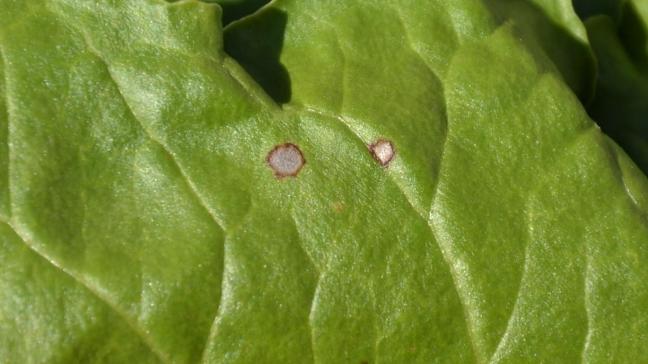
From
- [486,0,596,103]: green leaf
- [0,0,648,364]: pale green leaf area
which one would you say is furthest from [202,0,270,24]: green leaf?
[486,0,596,103]: green leaf

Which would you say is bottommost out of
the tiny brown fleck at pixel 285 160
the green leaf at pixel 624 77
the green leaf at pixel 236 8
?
the green leaf at pixel 624 77

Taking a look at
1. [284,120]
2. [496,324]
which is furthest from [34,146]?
[496,324]

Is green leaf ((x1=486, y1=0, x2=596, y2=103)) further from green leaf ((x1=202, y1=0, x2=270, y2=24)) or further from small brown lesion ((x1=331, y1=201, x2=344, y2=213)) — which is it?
small brown lesion ((x1=331, y1=201, x2=344, y2=213))

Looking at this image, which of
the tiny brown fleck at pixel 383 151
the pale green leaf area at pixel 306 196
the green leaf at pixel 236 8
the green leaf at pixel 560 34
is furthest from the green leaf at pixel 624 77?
the green leaf at pixel 236 8

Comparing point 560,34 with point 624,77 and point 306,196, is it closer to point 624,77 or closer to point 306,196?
point 624,77

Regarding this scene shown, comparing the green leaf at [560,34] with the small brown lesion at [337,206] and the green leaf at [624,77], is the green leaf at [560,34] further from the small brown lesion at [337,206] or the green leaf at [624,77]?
the small brown lesion at [337,206]
